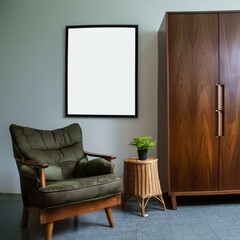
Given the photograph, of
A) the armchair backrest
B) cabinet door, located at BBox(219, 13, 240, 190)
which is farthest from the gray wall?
cabinet door, located at BBox(219, 13, 240, 190)

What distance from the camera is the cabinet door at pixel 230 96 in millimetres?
2383

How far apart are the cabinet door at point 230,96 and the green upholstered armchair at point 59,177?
3.79ft

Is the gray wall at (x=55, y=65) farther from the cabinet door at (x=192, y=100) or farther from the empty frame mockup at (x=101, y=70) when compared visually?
the cabinet door at (x=192, y=100)

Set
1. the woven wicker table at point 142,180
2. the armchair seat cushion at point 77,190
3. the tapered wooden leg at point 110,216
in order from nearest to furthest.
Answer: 1. the armchair seat cushion at point 77,190
2. the tapered wooden leg at point 110,216
3. the woven wicker table at point 142,180

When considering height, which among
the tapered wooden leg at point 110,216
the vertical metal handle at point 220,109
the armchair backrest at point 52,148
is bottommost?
the tapered wooden leg at point 110,216

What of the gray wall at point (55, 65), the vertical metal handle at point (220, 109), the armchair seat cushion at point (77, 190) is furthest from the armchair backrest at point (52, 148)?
the vertical metal handle at point (220, 109)

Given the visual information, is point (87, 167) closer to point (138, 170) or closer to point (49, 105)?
point (138, 170)

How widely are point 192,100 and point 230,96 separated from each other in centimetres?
39

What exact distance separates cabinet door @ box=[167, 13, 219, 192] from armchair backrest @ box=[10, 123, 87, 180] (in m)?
0.99

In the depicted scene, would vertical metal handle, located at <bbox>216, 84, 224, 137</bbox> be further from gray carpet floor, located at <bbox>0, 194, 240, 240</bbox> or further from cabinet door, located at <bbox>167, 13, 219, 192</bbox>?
gray carpet floor, located at <bbox>0, 194, 240, 240</bbox>

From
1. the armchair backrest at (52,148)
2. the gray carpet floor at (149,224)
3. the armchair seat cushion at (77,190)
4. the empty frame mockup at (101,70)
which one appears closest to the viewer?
the armchair seat cushion at (77,190)

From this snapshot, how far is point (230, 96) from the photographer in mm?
2395

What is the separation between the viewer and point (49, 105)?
295cm

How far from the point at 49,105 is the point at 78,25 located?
1045 mm
